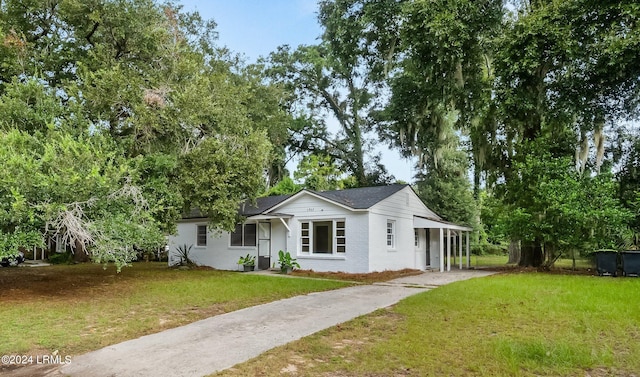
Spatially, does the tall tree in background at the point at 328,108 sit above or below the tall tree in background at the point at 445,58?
above

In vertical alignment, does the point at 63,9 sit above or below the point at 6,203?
above

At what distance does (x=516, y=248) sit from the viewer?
2208cm

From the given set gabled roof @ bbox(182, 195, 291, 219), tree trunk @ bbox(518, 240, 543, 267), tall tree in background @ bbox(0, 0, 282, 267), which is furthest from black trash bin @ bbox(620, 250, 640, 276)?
tall tree in background @ bbox(0, 0, 282, 267)

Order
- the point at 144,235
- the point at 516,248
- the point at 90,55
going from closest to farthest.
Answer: the point at 144,235
the point at 90,55
the point at 516,248

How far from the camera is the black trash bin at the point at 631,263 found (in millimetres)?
14266

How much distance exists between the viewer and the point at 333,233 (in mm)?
15320

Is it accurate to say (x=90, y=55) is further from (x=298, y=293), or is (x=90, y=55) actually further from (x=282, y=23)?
(x=298, y=293)

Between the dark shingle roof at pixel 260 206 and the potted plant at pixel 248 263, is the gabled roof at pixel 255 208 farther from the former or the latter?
the potted plant at pixel 248 263

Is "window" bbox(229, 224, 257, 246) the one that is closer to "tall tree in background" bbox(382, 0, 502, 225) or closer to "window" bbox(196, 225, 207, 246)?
"window" bbox(196, 225, 207, 246)

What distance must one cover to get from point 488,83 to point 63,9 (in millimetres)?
12199

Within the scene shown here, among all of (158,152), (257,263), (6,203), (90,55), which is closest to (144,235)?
(6,203)

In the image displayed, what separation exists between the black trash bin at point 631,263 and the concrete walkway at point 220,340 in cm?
1013

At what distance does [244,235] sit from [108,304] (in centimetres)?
912

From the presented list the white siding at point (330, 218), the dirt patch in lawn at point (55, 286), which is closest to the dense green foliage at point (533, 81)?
the white siding at point (330, 218)
